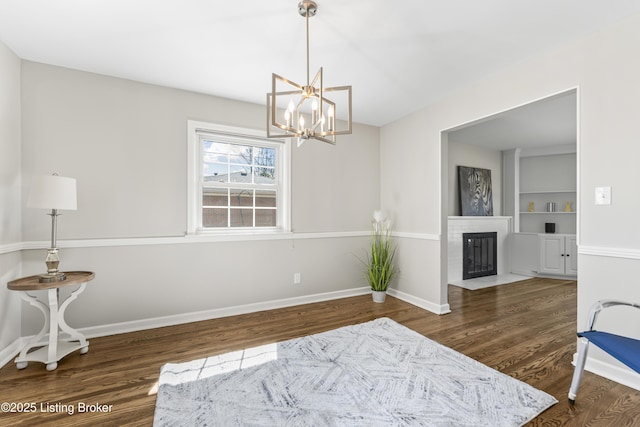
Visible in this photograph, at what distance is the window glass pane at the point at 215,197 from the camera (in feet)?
10.7

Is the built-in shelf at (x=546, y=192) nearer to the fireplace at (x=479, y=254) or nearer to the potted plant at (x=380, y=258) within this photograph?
the fireplace at (x=479, y=254)

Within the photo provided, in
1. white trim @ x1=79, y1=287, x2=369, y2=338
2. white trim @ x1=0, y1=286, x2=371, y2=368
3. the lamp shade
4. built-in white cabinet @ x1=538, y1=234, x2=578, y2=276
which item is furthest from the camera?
built-in white cabinet @ x1=538, y1=234, x2=578, y2=276

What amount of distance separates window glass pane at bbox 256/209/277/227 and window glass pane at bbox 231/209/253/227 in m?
0.09

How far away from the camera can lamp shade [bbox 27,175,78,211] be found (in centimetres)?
210

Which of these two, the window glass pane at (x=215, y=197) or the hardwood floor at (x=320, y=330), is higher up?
the window glass pane at (x=215, y=197)

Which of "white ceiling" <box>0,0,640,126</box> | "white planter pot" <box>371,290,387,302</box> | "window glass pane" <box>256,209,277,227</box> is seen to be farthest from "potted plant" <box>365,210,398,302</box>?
"white ceiling" <box>0,0,640,126</box>

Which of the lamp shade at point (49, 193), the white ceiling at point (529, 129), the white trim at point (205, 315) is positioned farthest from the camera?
the white ceiling at point (529, 129)

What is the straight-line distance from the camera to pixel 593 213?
6.82 ft

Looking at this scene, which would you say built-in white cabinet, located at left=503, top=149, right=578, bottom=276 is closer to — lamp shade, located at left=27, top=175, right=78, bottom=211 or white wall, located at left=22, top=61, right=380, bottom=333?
white wall, located at left=22, top=61, right=380, bottom=333

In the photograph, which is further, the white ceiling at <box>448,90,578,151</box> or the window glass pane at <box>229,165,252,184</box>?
the white ceiling at <box>448,90,578,151</box>

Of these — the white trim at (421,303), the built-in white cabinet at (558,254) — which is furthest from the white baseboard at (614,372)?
the built-in white cabinet at (558,254)

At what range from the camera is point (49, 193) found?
2.12 metres

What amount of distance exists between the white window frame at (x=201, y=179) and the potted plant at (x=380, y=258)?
1.24m

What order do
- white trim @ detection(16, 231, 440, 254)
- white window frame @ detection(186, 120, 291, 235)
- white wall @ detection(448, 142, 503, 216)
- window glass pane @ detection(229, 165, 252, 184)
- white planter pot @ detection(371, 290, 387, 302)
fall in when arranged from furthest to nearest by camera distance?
white wall @ detection(448, 142, 503, 216) < white planter pot @ detection(371, 290, 387, 302) < window glass pane @ detection(229, 165, 252, 184) < white window frame @ detection(186, 120, 291, 235) < white trim @ detection(16, 231, 440, 254)
